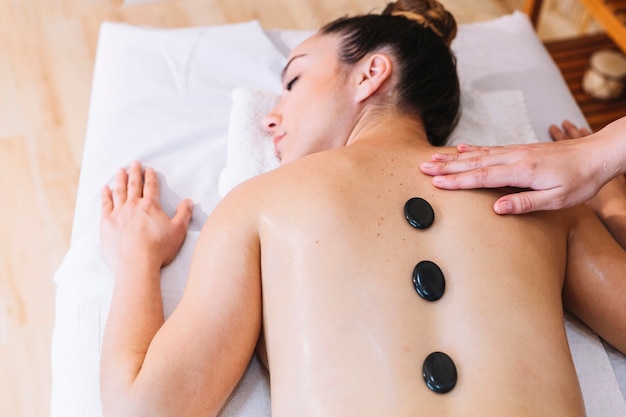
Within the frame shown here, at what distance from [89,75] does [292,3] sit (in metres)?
0.83

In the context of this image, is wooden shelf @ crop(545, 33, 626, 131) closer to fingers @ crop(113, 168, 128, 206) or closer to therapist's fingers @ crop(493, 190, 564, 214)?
therapist's fingers @ crop(493, 190, 564, 214)

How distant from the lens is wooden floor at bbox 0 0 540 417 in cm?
178

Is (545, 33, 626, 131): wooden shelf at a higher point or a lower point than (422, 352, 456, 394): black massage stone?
lower

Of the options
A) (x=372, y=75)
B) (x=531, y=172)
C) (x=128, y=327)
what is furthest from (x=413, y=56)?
(x=128, y=327)

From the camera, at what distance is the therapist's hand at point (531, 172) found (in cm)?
112

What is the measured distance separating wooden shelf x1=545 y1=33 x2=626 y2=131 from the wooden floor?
1.08ft

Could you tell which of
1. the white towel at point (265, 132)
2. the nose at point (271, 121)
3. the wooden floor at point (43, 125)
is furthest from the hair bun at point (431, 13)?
the wooden floor at point (43, 125)

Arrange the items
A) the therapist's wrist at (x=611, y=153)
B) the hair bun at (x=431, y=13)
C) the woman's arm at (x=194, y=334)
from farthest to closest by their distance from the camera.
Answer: the hair bun at (x=431, y=13) < the therapist's wrist at (x=611, y=153) < the woman's arm at (x=194, y=334)

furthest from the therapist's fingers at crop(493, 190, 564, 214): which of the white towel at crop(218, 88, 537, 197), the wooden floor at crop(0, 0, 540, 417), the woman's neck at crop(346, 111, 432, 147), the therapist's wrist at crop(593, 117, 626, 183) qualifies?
the wooden floor at crop(0, 0, 540, 417)

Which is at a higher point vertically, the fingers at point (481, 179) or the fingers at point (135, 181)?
the fingers at point (135, 181)

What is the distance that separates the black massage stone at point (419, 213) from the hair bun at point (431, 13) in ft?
1.77

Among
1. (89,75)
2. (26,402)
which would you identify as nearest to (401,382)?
→ (26,402)

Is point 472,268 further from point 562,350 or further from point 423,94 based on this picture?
point 423,94

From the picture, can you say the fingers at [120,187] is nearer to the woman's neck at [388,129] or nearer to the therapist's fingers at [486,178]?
the woman's neck at [388,129]
